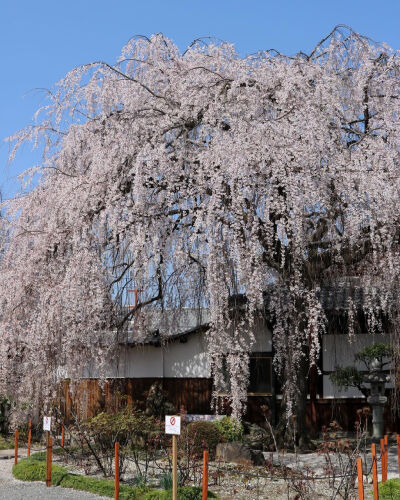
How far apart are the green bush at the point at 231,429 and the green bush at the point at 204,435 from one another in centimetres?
34

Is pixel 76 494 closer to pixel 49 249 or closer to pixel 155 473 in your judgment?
pixel 155 473

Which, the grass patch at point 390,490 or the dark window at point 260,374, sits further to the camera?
the dark window at point 260,374

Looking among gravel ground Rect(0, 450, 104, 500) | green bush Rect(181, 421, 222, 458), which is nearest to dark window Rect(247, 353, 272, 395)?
green bush Rect(181, 421, 222, 458)

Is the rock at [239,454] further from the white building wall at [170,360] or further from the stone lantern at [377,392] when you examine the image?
the white building wall at [170,360]

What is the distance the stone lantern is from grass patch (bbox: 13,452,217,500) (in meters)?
5.94

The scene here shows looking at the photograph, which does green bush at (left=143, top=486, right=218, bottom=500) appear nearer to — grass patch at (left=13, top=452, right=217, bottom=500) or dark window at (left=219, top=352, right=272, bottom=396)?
grass patch at (left=13, top=452, right=217, bottom=500)

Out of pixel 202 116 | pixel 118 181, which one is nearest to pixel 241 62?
pixel 202 116

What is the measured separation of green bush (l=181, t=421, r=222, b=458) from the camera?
12094mm

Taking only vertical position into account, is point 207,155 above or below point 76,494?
above

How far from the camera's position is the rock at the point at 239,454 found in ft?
37.8

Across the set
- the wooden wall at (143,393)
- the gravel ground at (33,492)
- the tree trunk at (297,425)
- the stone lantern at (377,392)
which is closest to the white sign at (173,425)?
the gravel ground at (33,492)

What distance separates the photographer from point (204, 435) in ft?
41.5

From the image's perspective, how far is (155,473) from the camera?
36.0 ft

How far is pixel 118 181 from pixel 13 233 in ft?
9.91
